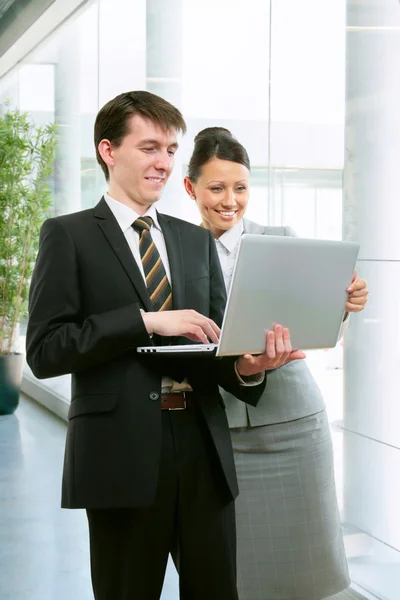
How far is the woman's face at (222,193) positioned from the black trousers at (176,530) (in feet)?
3.07

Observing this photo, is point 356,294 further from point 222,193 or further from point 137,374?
point 222,193

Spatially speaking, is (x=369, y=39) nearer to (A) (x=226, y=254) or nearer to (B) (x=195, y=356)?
(A) (x=226, y=254)

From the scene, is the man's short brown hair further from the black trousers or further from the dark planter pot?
the dark planter pot

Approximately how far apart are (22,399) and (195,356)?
7686 millimetres

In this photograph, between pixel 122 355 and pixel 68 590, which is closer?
pixel 122 355

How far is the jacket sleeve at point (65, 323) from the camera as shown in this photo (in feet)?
6.16

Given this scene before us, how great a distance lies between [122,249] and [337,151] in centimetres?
191

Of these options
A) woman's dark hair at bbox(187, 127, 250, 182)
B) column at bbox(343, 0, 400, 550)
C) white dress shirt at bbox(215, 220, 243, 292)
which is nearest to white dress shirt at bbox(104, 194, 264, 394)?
white dress shirt at bbox(215, 220, 243, 292)

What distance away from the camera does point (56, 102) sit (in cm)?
873

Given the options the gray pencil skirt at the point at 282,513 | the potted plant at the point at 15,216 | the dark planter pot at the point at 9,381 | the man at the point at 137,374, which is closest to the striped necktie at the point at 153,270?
the man at the point at 137,374

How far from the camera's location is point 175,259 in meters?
2.05

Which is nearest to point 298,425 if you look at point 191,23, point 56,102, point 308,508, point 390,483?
point 308,508

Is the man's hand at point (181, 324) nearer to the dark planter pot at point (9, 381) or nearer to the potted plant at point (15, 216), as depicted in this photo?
the dark planter pot at point (9, 381)

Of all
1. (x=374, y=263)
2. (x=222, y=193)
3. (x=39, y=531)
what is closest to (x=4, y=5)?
(x=39, y=531)
